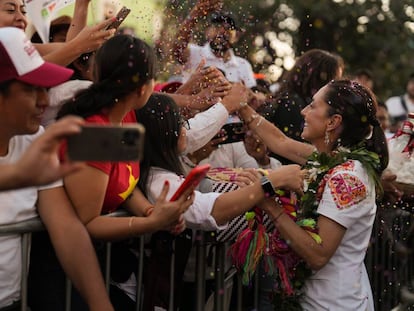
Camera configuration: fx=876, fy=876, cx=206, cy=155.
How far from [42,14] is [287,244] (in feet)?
6.17

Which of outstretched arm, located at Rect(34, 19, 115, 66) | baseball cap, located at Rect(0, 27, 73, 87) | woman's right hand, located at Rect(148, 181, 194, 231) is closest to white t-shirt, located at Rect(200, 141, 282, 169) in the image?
outstretched arm, located at Rect(34, 19, 115, 66)

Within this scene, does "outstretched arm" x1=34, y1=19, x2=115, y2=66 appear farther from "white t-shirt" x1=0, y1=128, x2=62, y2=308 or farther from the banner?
"white t-shirt" x1=0, y1=128, x2=62, y2=308

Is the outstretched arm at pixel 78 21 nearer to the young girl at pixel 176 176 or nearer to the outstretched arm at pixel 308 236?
the young girl at pixel 176 176

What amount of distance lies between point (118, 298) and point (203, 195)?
62cm

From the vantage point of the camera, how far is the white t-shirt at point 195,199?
4070 mm

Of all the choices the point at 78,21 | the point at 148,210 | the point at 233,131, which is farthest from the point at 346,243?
the point at 78,21

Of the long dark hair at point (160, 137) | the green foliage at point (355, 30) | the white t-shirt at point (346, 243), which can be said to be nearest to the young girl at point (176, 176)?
the long dark hair at point (160, 137)

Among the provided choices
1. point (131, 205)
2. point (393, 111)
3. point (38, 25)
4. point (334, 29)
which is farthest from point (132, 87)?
point (334, 29)

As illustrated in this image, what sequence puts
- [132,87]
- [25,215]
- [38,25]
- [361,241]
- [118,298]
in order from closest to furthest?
1. [25,215]
2. [132,87]
3. [118,298]
4. [361,241]
5. [38,25]

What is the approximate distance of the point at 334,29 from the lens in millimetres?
16062

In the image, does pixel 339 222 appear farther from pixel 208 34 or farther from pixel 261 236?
pixel 208 34

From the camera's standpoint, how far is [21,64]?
3.38 m

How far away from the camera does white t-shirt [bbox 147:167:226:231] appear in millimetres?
4070

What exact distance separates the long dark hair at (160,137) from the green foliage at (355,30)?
969cm
